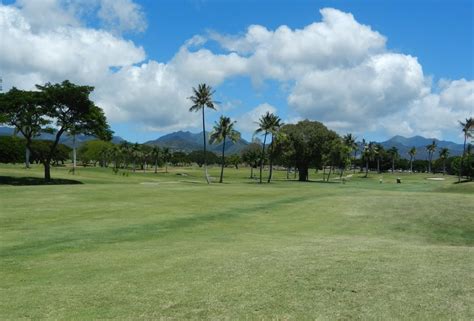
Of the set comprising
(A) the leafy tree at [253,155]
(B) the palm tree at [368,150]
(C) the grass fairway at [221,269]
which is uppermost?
(B) the palm tree at [368,150]

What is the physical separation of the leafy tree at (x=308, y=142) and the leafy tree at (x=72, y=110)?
50.0 meters

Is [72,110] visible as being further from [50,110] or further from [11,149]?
[11,149]

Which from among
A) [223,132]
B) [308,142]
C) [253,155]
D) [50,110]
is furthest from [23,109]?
[253,155]

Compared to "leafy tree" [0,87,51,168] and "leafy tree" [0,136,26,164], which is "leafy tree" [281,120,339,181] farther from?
"leafy tree" [0,136,26,164]

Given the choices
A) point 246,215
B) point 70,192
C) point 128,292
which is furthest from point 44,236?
point 70,192

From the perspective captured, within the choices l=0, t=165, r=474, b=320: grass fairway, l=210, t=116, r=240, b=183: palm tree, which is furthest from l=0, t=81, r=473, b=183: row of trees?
l=0, t=165, r=474, b=320: grass fairway

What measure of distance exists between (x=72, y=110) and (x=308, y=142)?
191 ft

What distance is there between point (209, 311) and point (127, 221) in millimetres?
17804

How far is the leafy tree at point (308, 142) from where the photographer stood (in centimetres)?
10706

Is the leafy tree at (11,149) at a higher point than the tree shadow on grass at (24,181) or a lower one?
higher

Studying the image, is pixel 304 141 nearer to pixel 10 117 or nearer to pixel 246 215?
pixel 10 117

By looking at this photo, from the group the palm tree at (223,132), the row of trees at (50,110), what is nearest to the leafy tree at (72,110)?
the row of trees at (50,110)

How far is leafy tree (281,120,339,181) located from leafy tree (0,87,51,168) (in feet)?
187

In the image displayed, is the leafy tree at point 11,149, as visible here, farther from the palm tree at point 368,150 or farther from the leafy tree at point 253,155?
the palm tree at point 368,150
